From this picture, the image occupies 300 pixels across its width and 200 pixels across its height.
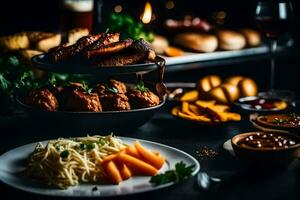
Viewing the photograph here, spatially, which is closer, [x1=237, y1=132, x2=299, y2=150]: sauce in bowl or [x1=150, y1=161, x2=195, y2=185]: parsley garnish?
[x1=150, y1=161, x2=195, y2=185]: parsley garnish

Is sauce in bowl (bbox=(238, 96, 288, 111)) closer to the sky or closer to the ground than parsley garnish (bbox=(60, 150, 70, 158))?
closer to the ground

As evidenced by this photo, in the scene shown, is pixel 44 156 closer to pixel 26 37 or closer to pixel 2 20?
pixel 26 37

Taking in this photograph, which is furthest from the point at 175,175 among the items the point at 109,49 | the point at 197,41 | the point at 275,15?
the point at 197,41

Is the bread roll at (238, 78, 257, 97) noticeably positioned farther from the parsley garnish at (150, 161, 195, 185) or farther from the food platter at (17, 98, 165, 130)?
the parsley garnish at (150, 161, 195, 185)

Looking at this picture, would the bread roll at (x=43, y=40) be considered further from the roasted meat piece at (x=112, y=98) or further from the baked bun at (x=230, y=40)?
the baked bun at (x=230, y=40)

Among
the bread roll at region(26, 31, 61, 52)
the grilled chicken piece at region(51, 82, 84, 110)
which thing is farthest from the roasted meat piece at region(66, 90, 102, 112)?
the bread roll at region(26, 31, 61, 52)
